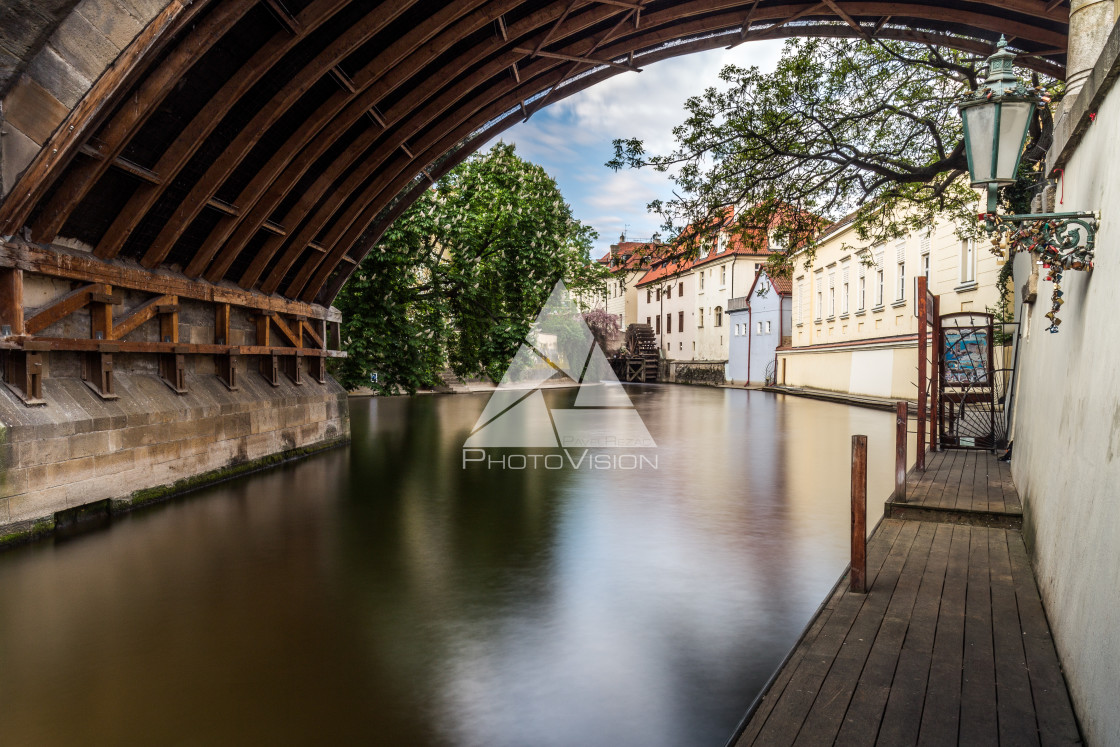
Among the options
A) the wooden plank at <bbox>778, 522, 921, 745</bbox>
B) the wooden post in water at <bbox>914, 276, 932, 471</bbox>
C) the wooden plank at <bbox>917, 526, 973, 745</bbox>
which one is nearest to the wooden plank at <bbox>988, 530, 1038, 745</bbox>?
the wooden plank at <bbox>917, 526, 973, 745</bbox>

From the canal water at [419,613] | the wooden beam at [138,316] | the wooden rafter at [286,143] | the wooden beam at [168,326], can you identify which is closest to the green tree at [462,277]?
the wooden rafter at [286,143]

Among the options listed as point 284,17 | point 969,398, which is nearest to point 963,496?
point 969,398

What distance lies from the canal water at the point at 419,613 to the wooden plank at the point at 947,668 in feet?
2.99

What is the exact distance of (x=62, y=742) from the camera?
11.6ft

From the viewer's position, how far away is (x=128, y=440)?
879cm

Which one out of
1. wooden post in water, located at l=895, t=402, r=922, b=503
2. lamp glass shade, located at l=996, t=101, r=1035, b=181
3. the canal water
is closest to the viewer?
the canal water

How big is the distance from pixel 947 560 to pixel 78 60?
8277 mm

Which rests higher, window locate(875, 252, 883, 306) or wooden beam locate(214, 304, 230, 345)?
window locate(875, 252, 883, 306)

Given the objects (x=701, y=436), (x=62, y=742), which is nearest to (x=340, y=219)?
(x=701, y=436)

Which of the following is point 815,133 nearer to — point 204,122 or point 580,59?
point 580,59

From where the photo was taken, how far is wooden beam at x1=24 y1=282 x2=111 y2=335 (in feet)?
24.6

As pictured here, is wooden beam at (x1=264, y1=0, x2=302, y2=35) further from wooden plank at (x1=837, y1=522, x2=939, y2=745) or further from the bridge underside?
wooden plank at (x1=837, y1=522, x2=939, y2=745)

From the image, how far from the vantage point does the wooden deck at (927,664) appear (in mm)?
3059

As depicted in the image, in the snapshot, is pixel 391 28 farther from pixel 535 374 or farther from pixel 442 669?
pixel 535 374
